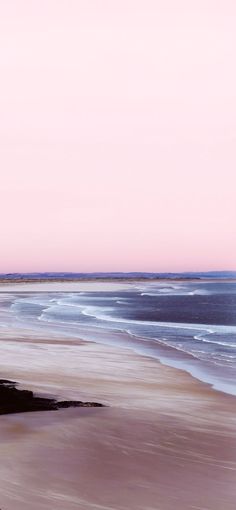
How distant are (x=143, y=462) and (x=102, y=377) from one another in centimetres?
851

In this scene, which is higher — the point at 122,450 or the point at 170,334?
the point at 122,450

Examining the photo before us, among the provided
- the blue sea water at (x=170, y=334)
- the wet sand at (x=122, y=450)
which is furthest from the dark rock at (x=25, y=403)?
the blue sea water at (x=170, y=334)

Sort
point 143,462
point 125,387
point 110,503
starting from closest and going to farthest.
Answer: point 110,503
point 143,462
point 125,387

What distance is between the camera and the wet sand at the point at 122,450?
7625mm

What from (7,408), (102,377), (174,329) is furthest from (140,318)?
(7,408)

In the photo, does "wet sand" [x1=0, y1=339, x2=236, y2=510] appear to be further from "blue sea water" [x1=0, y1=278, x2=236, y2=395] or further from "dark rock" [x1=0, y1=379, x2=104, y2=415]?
"blue sea water" [x1=0, y1=278, x2=236, y2=395]

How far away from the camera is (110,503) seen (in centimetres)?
741

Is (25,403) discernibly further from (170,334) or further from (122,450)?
(170,334)

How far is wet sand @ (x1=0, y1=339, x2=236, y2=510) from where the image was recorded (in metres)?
7.62

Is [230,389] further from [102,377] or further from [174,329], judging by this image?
[174,329]

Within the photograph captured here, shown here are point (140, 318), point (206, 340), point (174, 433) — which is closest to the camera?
point (174, 433)

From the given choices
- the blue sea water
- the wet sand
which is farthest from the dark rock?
the blue sea water

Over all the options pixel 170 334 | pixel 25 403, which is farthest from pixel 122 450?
pixel 170 334

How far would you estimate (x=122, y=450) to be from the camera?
9.75 m
